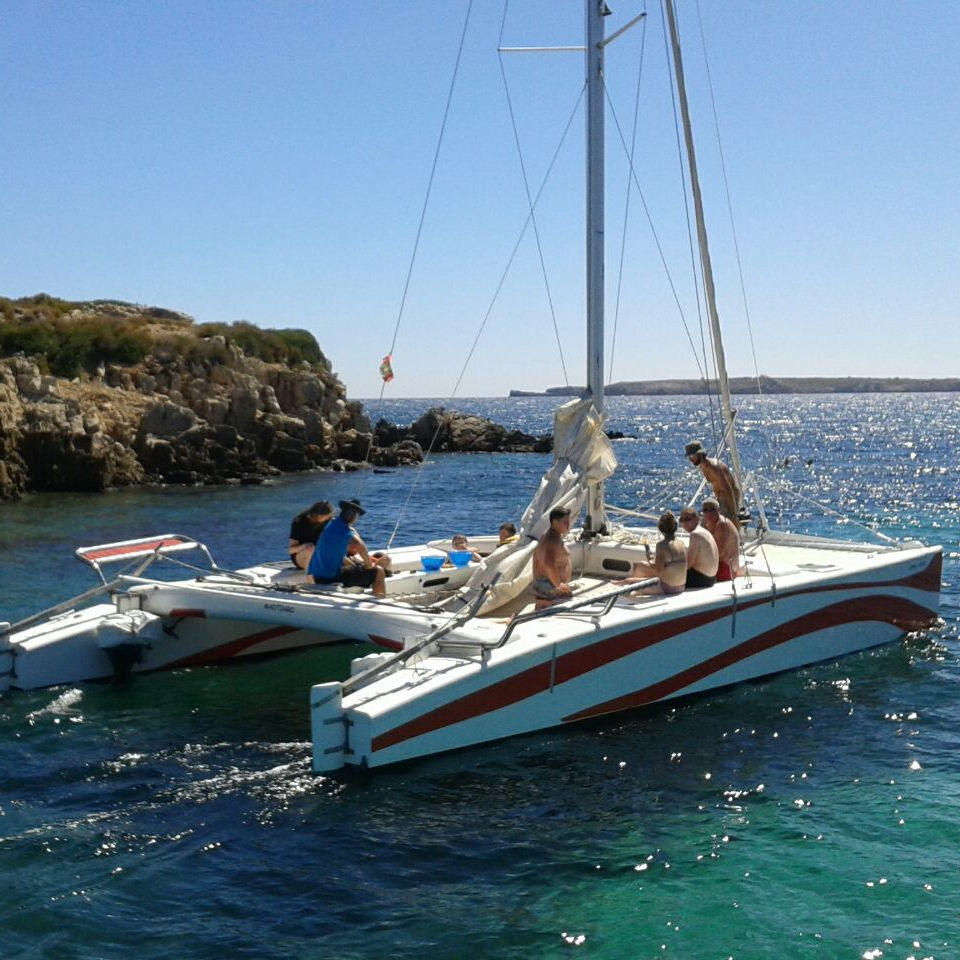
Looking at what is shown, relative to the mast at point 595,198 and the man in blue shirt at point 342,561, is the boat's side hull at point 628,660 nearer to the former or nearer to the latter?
the man in blue shirt at point 342,561

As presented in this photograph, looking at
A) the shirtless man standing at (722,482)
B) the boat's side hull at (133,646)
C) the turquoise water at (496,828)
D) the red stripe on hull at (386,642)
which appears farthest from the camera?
the shirtless man standing at (722,482)

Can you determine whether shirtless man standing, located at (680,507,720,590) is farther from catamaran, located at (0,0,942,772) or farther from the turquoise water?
the turquoise water

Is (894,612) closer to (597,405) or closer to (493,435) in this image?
(597,405)

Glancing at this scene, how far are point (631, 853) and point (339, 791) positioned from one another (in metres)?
2.34

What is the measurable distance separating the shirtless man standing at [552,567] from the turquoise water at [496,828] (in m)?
Answer: 1.46

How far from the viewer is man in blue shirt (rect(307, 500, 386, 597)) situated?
1147 cm

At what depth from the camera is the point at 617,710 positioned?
10281 millimetres

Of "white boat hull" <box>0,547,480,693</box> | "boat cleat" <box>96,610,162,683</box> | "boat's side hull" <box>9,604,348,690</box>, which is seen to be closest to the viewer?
"white boat hull" <box>0,547,480,693</box>

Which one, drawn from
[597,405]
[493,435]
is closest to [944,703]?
[597,405]

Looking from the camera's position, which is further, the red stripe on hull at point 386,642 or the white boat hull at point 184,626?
the white boat hull at point 184,626

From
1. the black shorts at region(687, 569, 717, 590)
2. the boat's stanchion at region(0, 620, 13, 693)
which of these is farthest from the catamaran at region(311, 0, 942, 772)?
the boat's stanchion at region(0, 620, 13, 693)

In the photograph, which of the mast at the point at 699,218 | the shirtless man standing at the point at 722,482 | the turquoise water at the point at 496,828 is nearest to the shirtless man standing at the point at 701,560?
the turquoise water at the point at 496,828

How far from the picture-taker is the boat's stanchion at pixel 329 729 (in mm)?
8414

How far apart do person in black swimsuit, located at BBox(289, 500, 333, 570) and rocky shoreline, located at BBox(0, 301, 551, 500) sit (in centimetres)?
1697
